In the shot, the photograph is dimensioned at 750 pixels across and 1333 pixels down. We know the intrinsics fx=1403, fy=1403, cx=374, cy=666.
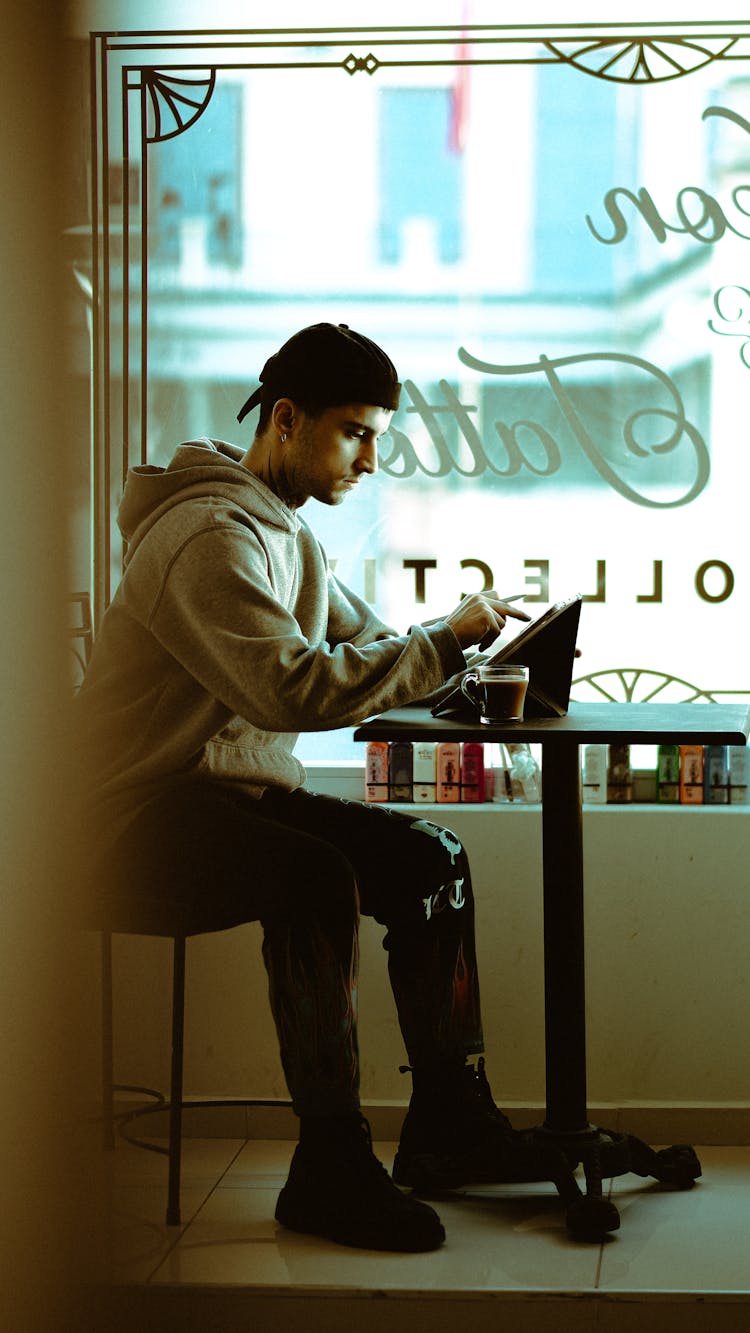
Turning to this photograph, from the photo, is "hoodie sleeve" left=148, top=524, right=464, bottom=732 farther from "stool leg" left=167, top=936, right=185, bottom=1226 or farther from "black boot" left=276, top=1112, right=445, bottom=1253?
"black boot" left=276, top=1112, right=445, bottom=1253

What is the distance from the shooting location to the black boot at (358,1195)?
203 cm

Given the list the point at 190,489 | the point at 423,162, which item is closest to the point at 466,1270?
the point at 190,489

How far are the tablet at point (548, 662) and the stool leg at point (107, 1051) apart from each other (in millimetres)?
758

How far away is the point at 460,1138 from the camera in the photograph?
2.27m

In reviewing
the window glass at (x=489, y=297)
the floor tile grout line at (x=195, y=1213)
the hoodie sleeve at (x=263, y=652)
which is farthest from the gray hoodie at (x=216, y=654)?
the floor tile grout line at (x=195, y=1213)

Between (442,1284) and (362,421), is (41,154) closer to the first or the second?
(362,421)

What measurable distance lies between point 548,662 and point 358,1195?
0.84 meters

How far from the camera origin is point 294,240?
9.20ft

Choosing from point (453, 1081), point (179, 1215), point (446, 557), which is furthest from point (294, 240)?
point (179, 1215)

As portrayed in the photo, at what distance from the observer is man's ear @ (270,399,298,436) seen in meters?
2.20

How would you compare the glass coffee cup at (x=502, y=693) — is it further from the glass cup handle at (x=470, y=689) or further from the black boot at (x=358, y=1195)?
the black boot at (x=358, y=1195)

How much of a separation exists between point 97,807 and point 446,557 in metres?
0.99

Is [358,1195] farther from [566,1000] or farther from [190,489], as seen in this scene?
[190,489]

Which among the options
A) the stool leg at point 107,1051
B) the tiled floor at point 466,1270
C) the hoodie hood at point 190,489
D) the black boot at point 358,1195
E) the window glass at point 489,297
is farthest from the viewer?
the window glass at point 489,297
